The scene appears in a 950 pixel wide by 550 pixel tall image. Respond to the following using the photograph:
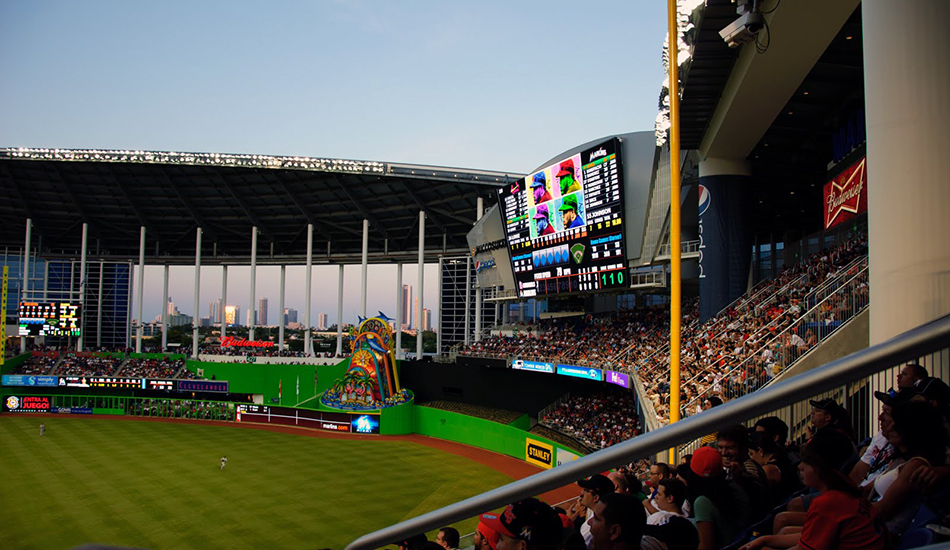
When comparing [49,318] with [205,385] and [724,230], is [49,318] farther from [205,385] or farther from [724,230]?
[724,230]

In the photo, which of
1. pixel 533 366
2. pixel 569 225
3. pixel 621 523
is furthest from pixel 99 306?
pixel 621 523

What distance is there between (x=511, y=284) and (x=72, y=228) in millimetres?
50618

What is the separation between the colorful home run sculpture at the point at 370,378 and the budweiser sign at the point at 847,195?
30.0 metres

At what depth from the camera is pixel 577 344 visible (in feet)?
113

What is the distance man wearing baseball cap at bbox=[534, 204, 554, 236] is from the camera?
32.0 m

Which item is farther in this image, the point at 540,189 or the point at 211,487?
the point at 540,189

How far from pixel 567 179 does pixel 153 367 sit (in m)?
40.2

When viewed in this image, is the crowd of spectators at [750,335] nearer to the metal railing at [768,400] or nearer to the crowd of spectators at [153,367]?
the metal railing at [768,400]

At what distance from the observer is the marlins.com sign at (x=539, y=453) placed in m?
30.4

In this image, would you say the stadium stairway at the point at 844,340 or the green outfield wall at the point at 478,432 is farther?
the green outfield wall at the point at 478,432

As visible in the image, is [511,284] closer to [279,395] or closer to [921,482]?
[279,395]

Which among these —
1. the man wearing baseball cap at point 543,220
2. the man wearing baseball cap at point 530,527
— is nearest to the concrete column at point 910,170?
the man wearing baseball cap at point 530,527

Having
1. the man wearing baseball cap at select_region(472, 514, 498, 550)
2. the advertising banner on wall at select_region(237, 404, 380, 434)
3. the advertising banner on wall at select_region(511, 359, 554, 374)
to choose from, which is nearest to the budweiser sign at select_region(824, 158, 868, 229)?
the man wearing baseball cap at select_region(472, 514, 498, 550)

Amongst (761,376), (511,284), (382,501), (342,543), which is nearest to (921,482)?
(761,376)
